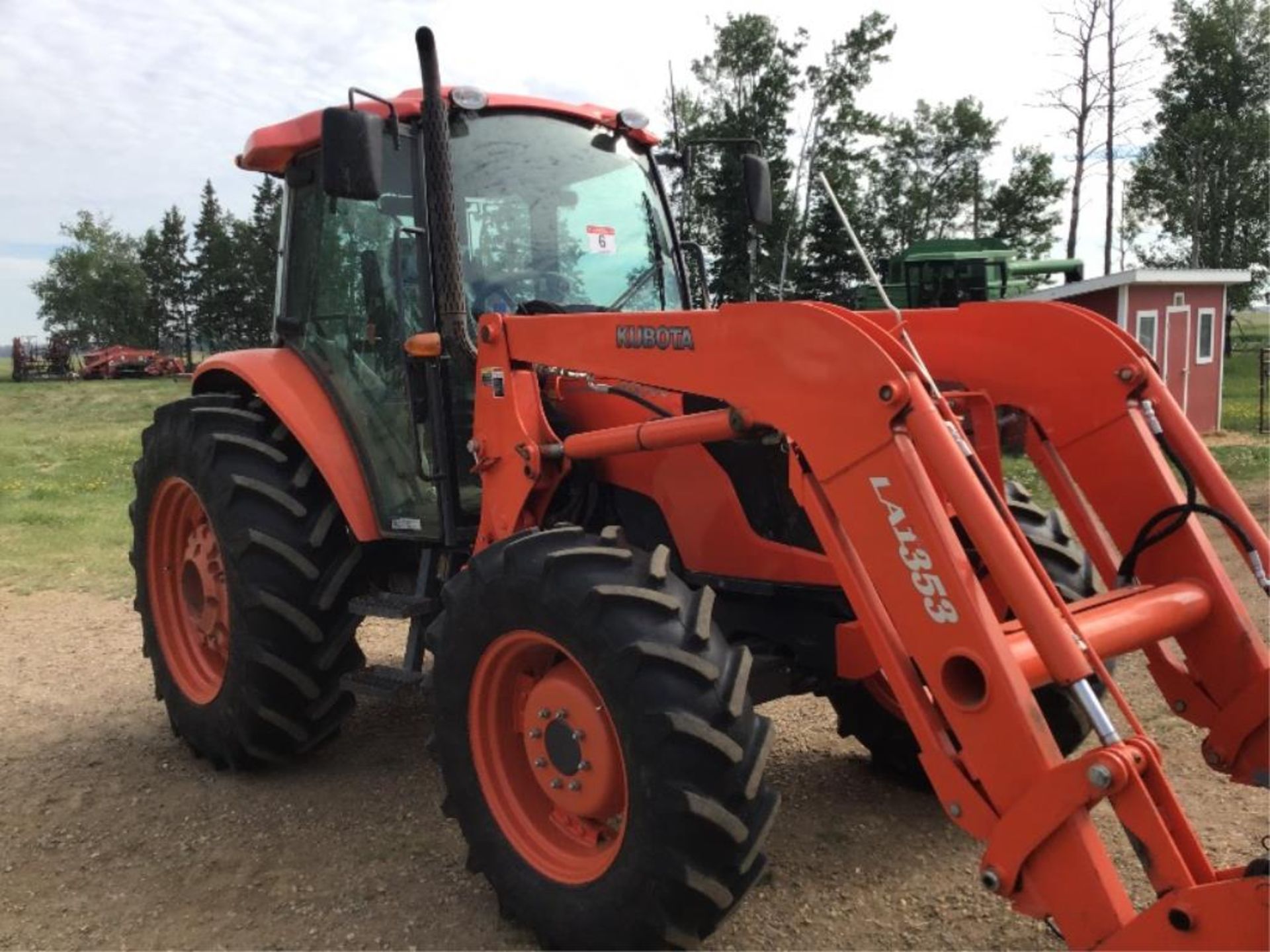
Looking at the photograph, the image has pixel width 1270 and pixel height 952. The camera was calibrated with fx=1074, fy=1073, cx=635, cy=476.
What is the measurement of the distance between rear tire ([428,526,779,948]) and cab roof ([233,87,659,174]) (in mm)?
1957

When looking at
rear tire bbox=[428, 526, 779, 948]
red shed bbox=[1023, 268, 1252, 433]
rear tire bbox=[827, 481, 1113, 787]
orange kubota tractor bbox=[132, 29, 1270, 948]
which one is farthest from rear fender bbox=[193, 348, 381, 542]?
red shed bbox=[1023, 268, 1252, 433]

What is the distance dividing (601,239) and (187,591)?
7.96ft

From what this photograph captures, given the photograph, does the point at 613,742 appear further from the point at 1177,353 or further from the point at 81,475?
the point at 1177,353

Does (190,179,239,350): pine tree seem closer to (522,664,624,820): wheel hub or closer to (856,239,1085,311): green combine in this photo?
(856,239,1085,311): green combine

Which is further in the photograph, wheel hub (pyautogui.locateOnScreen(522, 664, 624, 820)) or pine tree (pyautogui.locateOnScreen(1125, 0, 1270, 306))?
pine tree (pyautogui.locateOnScreen(1125, 0, 1270, 306))

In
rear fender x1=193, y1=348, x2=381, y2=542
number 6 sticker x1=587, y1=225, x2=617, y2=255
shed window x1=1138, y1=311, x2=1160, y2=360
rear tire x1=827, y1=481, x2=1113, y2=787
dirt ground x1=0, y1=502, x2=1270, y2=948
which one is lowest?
dirt ground x1=0, y1=502, x2=1270, y2=948

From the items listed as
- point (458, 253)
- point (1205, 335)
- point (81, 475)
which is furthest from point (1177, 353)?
point (81, 475)

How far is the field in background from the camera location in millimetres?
9156

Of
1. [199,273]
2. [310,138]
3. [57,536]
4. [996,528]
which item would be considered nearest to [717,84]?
[57,536]

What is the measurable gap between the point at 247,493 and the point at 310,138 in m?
1.46

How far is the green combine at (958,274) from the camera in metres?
20.1

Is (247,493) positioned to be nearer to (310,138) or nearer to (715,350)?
(310,138)

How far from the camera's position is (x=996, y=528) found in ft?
7.91

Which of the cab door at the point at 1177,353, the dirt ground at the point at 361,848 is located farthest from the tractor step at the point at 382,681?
the cab door at the point at 1177,353
